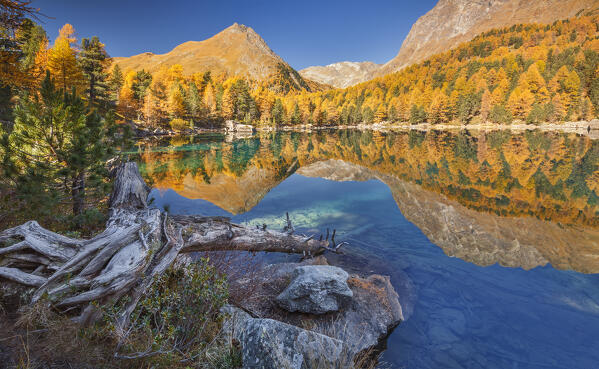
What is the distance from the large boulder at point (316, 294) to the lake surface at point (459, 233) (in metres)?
1.41

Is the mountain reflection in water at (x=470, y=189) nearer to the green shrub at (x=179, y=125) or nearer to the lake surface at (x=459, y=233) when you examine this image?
the lake surface at (x=459, y=233)

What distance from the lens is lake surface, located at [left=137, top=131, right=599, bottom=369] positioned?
19.1ft

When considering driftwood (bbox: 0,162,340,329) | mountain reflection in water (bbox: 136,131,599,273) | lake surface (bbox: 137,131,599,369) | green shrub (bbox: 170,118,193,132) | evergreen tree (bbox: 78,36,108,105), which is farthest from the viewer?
green shrub (bbox: 170,118,193,132)

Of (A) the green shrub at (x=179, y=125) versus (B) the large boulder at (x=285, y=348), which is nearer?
(B) the large boulder at (x=285, y=348)

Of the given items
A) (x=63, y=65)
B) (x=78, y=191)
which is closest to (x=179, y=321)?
(x=78, y=191)

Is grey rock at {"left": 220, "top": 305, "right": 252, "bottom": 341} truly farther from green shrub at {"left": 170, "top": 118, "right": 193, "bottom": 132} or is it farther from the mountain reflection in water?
green shrub at {"left": 170, "top": 118, "right": 193, "bottom": 132}

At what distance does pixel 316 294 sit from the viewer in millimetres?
5879

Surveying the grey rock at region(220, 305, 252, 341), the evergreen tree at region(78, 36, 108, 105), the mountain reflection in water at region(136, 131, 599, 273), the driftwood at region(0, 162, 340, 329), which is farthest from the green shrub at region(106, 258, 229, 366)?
the evergreen tree at region(78, 36, 108, 105)

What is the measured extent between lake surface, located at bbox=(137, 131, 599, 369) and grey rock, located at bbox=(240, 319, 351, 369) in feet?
9.36

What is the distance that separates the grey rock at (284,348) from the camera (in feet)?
10.1

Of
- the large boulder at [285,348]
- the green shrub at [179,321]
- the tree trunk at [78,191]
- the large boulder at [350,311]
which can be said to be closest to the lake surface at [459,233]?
the large boulder at [350,311]

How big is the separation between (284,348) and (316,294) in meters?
2.79

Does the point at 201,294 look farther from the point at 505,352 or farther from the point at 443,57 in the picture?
the point at 443,57

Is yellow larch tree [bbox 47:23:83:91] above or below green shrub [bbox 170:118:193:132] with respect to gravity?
above
